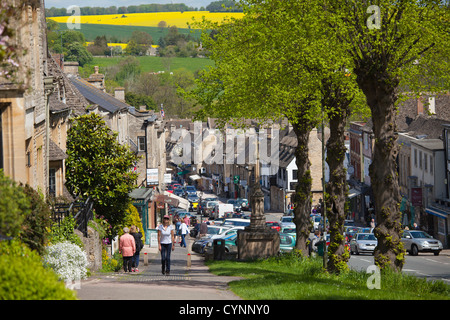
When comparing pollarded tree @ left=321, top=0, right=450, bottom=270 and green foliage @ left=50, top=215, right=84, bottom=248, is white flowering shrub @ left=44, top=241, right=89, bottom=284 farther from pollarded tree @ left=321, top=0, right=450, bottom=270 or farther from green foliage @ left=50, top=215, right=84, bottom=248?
pollarded tree @ left=321, top=0, right=450, bottom=270

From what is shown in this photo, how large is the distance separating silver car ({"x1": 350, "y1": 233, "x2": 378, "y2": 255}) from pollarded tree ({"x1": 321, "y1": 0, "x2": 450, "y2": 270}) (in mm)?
27403

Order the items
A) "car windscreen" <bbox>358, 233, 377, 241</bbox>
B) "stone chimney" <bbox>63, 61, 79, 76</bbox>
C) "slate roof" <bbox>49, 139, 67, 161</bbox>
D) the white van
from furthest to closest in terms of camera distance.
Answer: the white van → "stone chimney" <bbox>63, 61, 79, 76</bbox> → "car windscreen" <bbox>358, 233, 377, 241</bbox> → "slate roof" <bbox>49, 139, 67, 161</bbox>

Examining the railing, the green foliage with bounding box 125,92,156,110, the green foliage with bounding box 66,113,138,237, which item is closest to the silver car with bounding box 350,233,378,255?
the green foliage with bounding box 66,113,138,237

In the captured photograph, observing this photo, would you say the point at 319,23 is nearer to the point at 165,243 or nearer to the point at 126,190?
the point at 165,243

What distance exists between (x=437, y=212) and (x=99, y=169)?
128ft

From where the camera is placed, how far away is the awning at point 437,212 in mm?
58809

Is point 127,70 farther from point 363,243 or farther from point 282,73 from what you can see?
point 282,73

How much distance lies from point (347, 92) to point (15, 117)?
11.1m

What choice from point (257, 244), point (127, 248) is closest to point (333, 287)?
point (127, 248)

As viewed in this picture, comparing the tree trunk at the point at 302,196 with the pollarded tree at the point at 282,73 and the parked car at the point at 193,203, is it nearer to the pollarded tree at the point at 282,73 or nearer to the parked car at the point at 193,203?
the pollarded tree at the point at 282,73

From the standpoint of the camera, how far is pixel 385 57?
64.7 feet

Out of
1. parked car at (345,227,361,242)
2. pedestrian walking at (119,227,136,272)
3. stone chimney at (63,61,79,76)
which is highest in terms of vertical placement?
stone chimney at (63,61,79,76)

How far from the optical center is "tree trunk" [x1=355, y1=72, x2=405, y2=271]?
19734mm

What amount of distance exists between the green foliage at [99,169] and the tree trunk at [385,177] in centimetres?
1147
